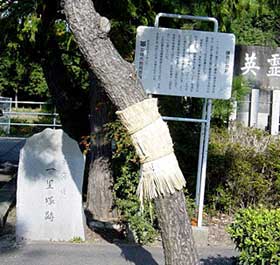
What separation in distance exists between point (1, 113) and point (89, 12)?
58.0ft

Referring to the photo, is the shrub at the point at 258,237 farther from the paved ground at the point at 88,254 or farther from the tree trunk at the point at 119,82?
the paved ground at the point at 88,254

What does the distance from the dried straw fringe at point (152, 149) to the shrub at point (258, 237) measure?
2.65ft

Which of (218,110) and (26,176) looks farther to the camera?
(218,110)

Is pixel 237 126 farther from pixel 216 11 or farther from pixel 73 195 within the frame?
pixel 73 195

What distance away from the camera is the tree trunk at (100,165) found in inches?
287

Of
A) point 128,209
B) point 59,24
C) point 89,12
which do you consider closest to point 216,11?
point 59,24

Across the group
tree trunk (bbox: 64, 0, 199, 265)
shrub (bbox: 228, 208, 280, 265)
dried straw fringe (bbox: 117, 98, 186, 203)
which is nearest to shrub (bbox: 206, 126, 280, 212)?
shrub (bbox: 228, 208, 280, 265)

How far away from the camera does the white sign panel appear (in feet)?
20.3

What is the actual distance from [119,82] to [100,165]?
3860 millimetres

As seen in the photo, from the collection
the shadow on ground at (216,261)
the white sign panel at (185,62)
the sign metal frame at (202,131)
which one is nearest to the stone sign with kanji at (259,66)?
the sign metal frame at (202,131)

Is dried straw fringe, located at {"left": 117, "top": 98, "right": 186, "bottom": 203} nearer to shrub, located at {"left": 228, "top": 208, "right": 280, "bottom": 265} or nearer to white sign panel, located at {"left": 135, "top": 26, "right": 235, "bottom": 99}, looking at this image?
shrub, located at {"left": 228, "top": 208, "right": 280, "bottom": 265}

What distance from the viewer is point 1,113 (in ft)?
67.7

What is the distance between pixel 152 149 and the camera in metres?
3.39

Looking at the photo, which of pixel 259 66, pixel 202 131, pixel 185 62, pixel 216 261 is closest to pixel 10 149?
pixel 259 66
